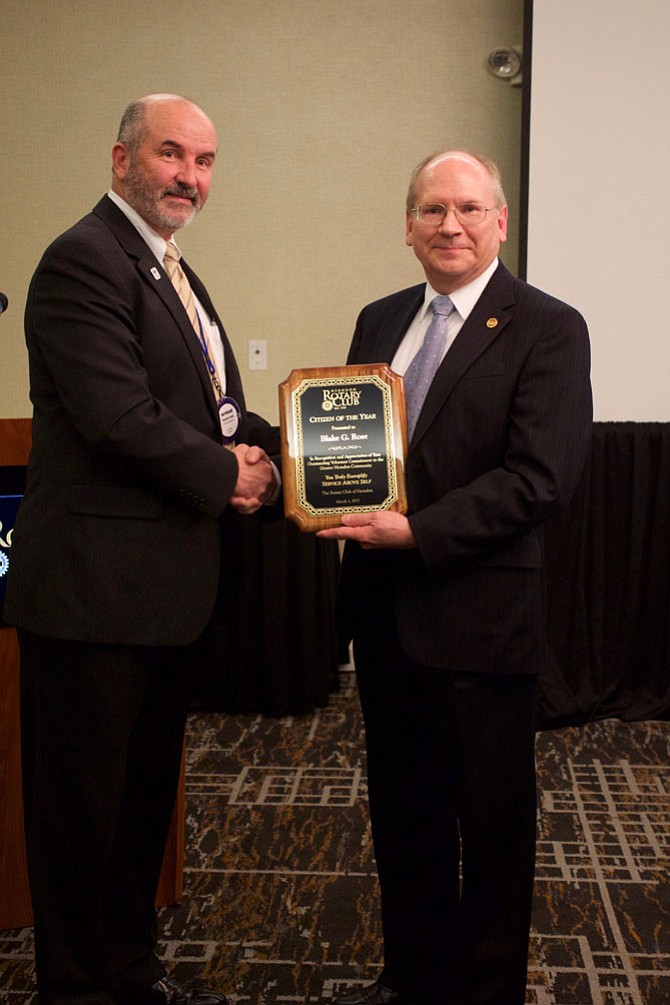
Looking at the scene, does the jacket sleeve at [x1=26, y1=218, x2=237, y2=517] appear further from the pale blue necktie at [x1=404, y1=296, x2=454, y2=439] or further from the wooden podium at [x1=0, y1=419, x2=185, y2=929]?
the wooden podium at [x1=0, y1=419, x2=185, y2=929]

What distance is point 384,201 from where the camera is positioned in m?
4.77

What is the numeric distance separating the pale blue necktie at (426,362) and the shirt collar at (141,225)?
0.56 metres

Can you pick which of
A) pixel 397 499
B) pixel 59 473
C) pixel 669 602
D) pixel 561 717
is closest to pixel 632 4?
pixel 669 602

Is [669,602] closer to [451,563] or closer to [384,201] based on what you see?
[384,201]

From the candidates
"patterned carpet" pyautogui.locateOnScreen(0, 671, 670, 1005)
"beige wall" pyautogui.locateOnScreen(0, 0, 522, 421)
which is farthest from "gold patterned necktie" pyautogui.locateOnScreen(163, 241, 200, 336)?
"beige wall" pyautogui.locateOnScreen(0, 0, 522, 421)

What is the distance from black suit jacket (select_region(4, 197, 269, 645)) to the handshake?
6 cm

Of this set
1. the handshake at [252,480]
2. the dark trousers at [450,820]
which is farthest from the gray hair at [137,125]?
the dark trousers at [450,820]

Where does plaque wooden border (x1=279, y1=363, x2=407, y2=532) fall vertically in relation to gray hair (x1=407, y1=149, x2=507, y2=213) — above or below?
below

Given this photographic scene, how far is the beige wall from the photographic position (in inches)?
184

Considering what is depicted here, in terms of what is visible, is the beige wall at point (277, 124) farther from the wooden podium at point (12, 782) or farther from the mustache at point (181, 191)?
the mustache at point (181, 191)

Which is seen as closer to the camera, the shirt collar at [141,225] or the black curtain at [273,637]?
the shirt collar at [141,225]

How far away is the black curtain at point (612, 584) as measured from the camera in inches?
169

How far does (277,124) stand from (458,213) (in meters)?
2.94

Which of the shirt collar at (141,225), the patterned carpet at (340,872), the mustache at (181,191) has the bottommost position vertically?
the patterned carpet at (340,872)
